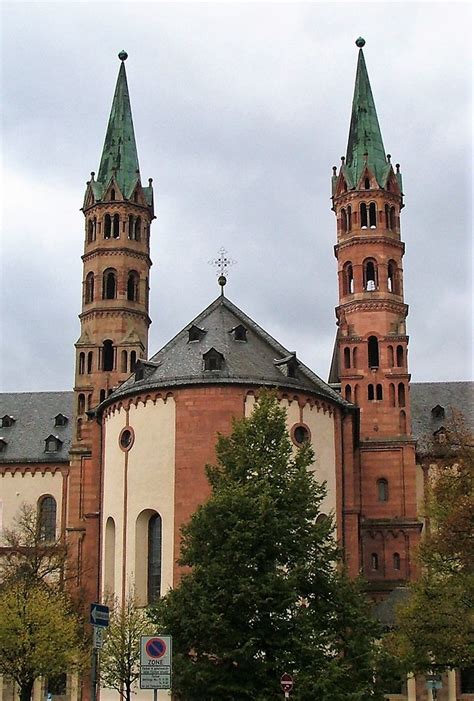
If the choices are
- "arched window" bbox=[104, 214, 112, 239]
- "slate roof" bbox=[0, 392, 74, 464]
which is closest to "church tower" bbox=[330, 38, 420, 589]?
"arched window" bbox=[104, 214, 112, 239]

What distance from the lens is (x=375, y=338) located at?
5828cm

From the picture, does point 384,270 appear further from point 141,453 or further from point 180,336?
point 141,453

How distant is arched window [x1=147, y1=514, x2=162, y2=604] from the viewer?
46.7 meters

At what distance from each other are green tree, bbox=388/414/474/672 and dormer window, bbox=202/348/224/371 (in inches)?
604

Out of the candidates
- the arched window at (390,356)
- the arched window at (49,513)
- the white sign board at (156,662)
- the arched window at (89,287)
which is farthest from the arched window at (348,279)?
the white sign board at (156,662)

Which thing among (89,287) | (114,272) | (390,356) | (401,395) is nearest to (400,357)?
(390,356)

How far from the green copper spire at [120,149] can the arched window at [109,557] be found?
22.7m

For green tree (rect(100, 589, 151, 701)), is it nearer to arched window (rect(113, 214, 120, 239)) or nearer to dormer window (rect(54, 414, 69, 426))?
arched window (rect(113, 214, 120, 239))

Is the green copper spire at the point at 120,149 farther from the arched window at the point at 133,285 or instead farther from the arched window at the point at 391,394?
the arched window at the point at 391,394

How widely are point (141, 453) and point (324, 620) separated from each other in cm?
1708

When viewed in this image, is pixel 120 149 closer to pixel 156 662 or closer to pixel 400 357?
pixel 400 357

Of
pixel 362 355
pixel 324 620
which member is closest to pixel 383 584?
pixel 362 355

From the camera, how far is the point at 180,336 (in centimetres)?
5212

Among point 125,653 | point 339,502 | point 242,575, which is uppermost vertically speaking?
point 339,502
